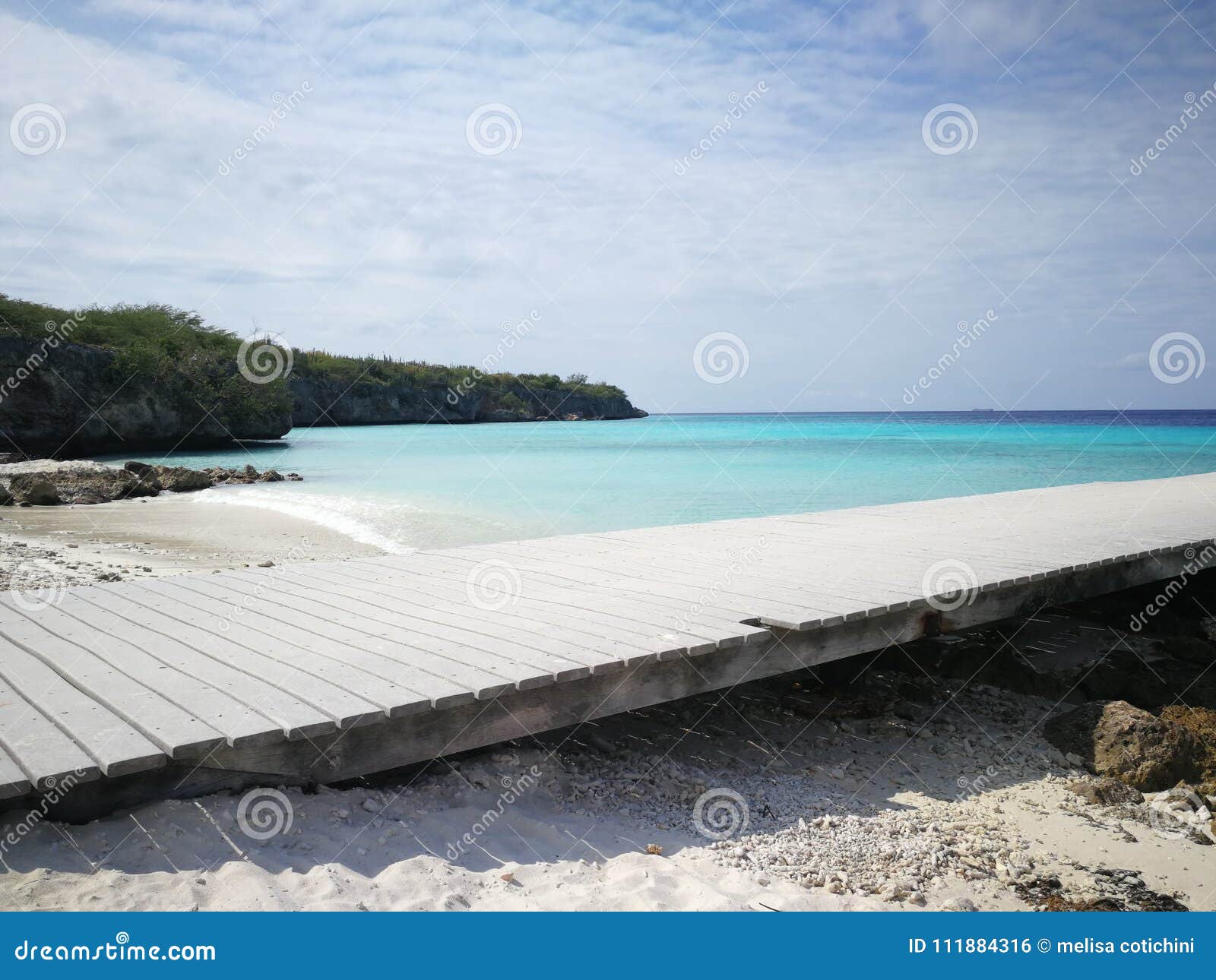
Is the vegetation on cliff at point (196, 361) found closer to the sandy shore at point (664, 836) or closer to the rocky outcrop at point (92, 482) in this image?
the rocky outcrop at point (92, 482)

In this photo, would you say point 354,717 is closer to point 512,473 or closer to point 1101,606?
point 1101,606

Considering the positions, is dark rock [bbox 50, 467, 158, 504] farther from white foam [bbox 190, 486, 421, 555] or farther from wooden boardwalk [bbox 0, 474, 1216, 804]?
wooden boardwalk [bbox 0, 474, 1216, 804]

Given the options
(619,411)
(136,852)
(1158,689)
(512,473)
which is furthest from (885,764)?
(619,411)

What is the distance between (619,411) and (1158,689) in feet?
285

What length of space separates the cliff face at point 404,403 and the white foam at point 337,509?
27.8m

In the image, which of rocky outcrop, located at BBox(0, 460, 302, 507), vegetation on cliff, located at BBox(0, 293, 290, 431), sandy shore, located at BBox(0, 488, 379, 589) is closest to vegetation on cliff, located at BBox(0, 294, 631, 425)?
vegetation on cliff, located at BBox(0, 293, 290, 431)

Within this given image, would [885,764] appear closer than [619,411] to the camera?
Yes

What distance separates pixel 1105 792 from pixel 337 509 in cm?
1485

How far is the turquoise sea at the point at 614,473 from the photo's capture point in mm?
16438

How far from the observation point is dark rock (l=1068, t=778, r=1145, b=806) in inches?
169

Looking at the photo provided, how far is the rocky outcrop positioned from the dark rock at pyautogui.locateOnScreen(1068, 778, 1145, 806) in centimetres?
1606

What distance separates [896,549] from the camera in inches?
Result: 264

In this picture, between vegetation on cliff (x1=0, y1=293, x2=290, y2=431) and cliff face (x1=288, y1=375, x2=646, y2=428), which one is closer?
vegetation on cliff (x1=0, y1=293, x2=290, y2=431)

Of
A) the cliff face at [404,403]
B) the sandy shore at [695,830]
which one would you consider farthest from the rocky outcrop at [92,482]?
the cliff face at [404,403]
